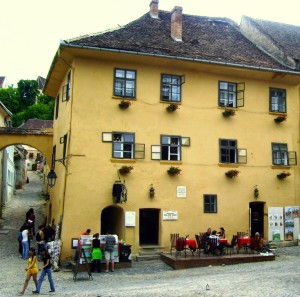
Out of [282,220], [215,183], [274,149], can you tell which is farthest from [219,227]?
[274,149]

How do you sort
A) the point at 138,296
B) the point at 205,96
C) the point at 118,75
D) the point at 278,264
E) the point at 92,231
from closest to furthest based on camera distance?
the point at 138,296 < the point at 278,264 < the point at 92,231 < the point at 118,75 < the point at 205,96

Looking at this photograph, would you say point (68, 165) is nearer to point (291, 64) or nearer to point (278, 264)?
point (278, 264)

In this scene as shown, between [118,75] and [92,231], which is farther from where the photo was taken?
[118,75]

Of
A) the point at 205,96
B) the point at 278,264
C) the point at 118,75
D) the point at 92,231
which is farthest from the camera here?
the point at 205,96

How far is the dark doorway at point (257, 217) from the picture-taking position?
23.4m

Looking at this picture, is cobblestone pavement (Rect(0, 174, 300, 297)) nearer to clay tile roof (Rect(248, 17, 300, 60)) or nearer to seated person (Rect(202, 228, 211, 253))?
seated person (Rect(202, 228, 211, 253))

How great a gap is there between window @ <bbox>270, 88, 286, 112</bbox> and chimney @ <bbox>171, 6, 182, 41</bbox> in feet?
19.6

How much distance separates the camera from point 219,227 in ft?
73.0

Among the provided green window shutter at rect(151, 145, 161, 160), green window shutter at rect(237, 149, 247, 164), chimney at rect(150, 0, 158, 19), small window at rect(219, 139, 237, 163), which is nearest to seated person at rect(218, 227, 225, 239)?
small window at rect(219, 139, 237, 163)

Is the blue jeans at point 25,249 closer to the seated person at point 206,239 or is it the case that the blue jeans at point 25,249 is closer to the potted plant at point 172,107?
the seated person at point 206,239

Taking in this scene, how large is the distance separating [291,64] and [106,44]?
35.3ft

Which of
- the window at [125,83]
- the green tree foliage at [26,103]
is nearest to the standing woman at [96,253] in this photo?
the window at [125,83]

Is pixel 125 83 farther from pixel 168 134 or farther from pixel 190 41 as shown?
pixel 190 41

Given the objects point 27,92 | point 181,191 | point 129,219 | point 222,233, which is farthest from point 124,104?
point 27,92
